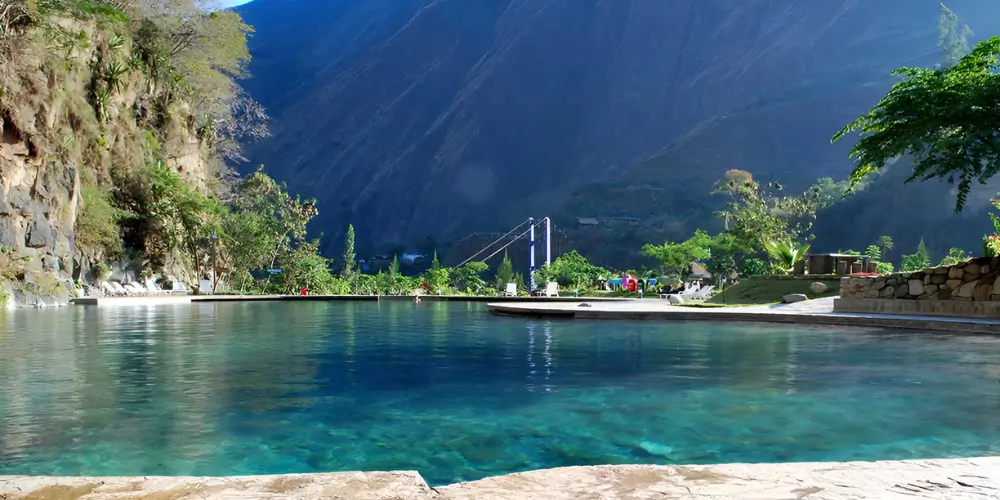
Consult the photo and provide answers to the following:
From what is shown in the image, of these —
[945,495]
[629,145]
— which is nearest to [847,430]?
[945,495]

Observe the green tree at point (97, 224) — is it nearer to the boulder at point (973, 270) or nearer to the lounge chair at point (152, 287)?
the lounge chair at point (152, 287)

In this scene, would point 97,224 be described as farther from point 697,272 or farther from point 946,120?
point 946,120

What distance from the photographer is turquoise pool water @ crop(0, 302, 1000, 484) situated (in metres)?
4.34

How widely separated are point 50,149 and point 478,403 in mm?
Result: 23727

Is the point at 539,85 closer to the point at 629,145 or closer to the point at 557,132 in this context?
the point at 557,132

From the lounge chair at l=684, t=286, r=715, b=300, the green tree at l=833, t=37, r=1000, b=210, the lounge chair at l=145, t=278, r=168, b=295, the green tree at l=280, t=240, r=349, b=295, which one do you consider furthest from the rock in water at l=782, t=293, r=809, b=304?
the lounge chair at l=145, t=278, r=168, b=295

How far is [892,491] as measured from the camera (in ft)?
8.95

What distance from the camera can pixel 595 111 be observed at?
107 meters

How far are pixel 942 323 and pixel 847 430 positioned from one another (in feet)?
30.0

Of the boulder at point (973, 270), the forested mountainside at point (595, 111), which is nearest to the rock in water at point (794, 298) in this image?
the boulder at point (973, 270)

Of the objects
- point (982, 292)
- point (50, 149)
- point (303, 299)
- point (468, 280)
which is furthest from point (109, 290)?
point (982, 292)

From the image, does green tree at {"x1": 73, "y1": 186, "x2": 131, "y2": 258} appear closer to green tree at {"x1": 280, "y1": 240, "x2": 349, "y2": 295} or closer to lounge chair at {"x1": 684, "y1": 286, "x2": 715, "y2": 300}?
green tree at {"x1": 280, "y1": 240, "x2": 349, "y2": 295}

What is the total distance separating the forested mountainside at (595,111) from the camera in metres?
93.0

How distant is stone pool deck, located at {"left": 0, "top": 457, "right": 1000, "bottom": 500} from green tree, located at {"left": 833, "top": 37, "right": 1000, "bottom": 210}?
1177cm
